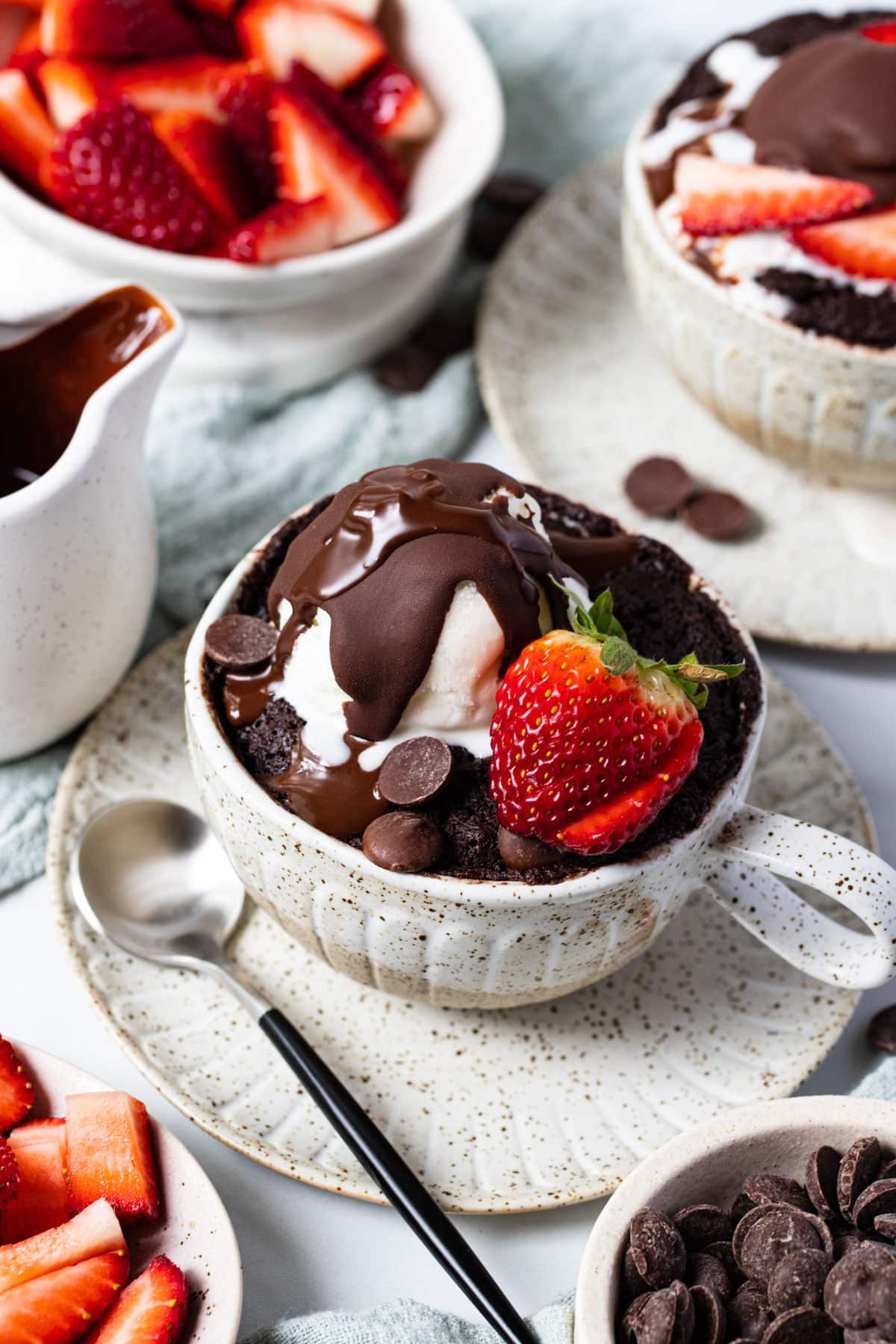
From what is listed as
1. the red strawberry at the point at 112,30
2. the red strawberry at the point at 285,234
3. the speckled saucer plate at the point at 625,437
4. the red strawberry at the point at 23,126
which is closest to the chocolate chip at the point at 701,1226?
the speckled saucer plate at the point at 625,437

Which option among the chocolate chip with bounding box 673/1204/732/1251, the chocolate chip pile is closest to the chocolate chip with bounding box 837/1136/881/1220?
the chocolate chip pile

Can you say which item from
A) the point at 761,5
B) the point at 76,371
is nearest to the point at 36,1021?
the point at 76,371

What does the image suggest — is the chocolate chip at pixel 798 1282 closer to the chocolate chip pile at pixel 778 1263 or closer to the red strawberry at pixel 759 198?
the chocolate chip pile at pixel 778 1263

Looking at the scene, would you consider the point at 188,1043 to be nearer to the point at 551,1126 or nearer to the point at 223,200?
the point at 551,1126

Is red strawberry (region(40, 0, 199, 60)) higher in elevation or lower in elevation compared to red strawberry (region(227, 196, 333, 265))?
higher

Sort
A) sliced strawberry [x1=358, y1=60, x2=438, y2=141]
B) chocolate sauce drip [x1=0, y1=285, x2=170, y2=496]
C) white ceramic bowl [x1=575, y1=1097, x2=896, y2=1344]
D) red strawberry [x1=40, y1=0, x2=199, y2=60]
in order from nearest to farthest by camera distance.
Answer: white ceramic bowl [x1=575, y1=1097, x2=896, y2=1344], chocolate sauce drip [x1=0, y1=285, x2=170, y2=496], red strawberry [x1=40, y1=0, x2=199, y2=60], sliced strawberry [x1=358, y1=60, x2=438, y2=141]

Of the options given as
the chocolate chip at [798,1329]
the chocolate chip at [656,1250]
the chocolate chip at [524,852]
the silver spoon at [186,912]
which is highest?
the chocolate chip at [524,852]

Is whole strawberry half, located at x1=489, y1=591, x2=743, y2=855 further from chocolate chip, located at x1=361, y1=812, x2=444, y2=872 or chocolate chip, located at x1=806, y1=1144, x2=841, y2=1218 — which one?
chocolate chip, located at x1=806, y1=1144, x2=841, y2=1218
